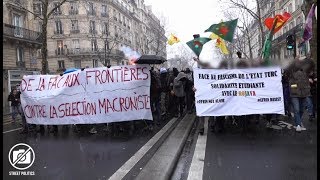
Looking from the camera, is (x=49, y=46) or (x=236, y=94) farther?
(x=49, y=46)

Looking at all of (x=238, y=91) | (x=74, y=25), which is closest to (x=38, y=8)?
(x=74, y=25)

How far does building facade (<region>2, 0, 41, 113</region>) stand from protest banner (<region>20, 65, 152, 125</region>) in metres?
23.2

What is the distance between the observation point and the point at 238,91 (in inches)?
329

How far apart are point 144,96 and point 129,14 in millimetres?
69720

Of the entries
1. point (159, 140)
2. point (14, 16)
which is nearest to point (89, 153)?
point (159, 140)

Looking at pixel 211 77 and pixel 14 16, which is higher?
pixel 14 16

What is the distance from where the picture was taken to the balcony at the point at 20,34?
32.1 m

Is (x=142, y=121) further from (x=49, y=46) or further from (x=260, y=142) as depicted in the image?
(x=49, y=46)

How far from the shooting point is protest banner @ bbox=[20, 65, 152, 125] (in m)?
9.01

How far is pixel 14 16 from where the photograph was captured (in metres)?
34.4

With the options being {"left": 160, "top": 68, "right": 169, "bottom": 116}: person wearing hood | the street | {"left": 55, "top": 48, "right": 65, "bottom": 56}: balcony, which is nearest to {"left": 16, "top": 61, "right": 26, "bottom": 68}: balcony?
{"left": 160, "top": 68, "right": 169, "bottom": 116}: person wearing hood

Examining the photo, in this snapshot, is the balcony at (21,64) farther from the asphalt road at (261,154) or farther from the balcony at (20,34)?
the asphalt road at (261,154)

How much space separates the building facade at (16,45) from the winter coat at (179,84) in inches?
889

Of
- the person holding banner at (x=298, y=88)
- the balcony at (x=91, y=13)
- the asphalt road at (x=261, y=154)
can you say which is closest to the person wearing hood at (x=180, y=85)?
the asphalt road at (x=261, y=154)
